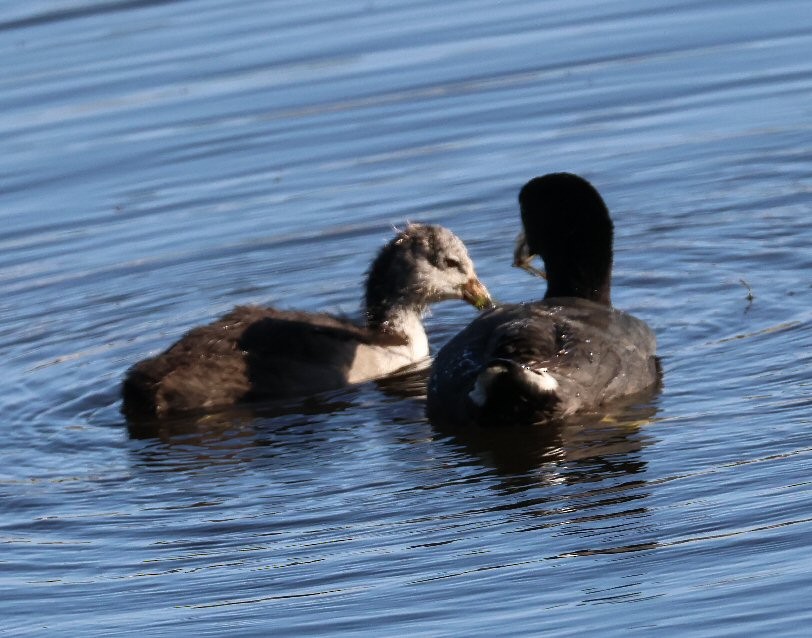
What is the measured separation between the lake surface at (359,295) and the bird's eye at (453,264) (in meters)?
0.64

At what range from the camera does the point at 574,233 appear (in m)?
10.6

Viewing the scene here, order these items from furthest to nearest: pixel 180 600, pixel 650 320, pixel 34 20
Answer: pixel 34 20 < pixel 650 320 < pixel 180 600

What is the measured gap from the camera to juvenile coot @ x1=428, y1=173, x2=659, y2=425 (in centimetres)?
902

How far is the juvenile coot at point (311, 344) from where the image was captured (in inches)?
396

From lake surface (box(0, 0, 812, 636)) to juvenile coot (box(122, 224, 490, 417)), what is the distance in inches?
7.3

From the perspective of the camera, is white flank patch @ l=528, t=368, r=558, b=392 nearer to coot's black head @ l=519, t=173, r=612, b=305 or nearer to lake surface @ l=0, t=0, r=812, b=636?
lake surface @ l=0, t=0, r=812, b=636

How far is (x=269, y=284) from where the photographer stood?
12.4 metres

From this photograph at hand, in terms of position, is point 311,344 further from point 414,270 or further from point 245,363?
point 414,270

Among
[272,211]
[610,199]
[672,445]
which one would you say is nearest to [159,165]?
[272,211]

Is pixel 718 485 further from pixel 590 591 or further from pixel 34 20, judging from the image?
pixel 34 20

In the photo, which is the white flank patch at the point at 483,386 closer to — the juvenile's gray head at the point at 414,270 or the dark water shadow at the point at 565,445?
the dark water shadow at the point at 565,445

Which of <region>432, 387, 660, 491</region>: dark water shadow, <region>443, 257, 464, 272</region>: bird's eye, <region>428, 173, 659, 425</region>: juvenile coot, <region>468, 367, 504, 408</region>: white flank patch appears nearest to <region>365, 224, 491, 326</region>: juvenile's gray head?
<region>443, 257, 464, 272</region>: bird's eye

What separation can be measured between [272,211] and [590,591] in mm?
7449

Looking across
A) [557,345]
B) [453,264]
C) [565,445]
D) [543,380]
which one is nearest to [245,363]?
[453,264]
